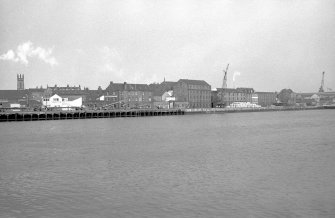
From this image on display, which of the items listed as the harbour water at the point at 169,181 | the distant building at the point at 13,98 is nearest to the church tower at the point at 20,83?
the distant building at the point at 13,98


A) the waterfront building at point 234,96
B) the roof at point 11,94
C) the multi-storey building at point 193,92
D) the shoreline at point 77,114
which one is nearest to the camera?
the shoreline at point 77,114

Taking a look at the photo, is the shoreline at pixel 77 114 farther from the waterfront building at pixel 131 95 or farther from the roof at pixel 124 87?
the roof at pixel 124 87

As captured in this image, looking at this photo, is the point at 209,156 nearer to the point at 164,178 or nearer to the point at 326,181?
the point at 164,178

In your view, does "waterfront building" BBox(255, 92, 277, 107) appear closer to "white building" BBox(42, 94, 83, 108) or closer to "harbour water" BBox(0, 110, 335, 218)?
"white building" BBox(42, 94, 83, 108)

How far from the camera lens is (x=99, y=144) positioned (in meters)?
38.7

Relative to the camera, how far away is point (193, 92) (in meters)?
144

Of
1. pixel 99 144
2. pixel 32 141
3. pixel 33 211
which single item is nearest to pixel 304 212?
pixel 33 211

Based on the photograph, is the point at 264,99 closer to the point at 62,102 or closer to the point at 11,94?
the point at 62,102

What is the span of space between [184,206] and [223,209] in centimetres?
153

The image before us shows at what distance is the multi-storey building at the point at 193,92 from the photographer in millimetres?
140625

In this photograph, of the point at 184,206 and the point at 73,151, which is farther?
the point at 73,151

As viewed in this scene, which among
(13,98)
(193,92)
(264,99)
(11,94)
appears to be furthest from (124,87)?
(264,99)

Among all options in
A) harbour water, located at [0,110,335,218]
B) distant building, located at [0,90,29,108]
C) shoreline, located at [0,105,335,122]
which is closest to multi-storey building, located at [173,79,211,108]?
shoreline, located at [0,105,335,122]

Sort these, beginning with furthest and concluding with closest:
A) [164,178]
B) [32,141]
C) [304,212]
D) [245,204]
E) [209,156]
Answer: [32,141] < [209,156] < [164,178] < [245,204] < [304,212]
